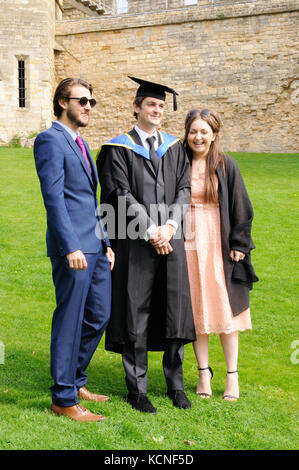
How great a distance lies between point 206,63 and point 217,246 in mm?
20403

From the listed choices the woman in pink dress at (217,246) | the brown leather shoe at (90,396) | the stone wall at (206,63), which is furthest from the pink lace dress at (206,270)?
the stone wall at (206,63)

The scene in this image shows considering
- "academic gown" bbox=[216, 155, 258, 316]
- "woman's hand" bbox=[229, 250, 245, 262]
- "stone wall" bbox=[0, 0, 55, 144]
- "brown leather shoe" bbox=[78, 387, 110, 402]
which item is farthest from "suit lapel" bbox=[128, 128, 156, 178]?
"stone wall" bbox=[0, 0, 55, 144]

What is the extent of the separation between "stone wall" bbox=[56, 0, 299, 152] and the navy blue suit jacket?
19.8 meters

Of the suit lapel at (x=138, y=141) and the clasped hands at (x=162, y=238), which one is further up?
the suit lapel at (x=138, y=141)

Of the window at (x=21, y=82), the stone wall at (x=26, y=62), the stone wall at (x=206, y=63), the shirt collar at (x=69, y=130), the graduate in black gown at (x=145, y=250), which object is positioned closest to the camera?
the shirt collar at (x=69, y=130)

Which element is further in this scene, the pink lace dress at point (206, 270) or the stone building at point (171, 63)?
the stone building at point (171, 63)

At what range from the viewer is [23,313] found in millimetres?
6520

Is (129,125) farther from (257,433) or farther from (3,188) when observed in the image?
(257,433)

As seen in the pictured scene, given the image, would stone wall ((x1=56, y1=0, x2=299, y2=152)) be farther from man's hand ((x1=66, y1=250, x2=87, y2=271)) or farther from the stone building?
man's hand ((x1=66, y1=250, x2=87, y2=271))

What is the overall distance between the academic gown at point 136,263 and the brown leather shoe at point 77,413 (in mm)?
539

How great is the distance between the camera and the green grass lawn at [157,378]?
3.63 meters

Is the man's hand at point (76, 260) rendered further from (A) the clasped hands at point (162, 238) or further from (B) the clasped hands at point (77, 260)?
(A) the clasped hands at point (162, 238)

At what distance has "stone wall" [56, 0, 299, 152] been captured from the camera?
22.5 m

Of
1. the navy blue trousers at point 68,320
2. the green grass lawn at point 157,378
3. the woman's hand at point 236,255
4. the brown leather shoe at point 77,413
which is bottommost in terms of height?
the green grass lawn at point 157,378
